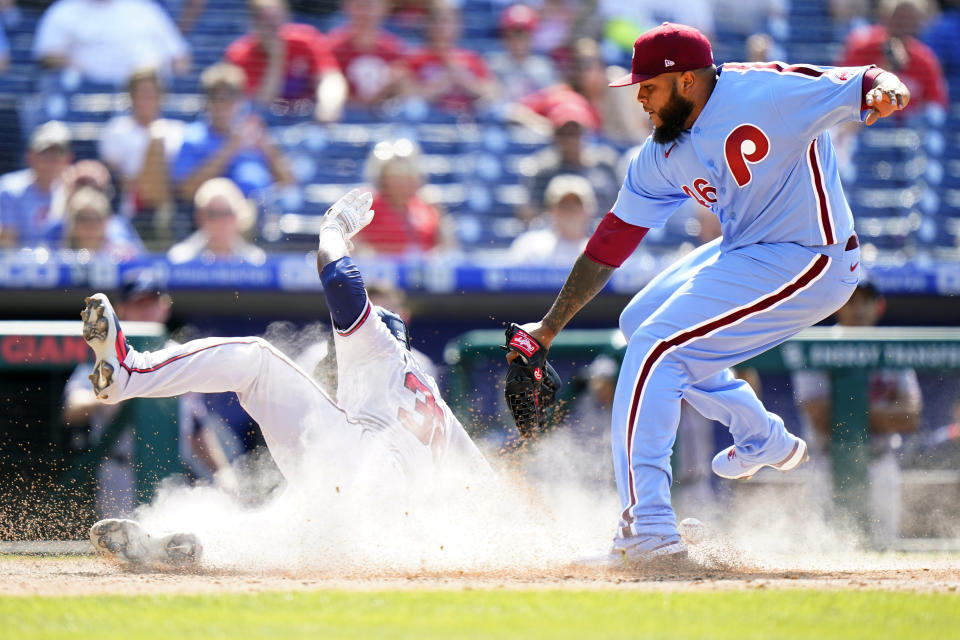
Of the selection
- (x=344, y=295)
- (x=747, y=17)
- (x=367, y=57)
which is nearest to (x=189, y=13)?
(x=367, y=57)

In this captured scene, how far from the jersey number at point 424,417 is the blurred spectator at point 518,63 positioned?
18.4ft

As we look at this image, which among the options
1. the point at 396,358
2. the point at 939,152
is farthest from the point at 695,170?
the point at 939,152

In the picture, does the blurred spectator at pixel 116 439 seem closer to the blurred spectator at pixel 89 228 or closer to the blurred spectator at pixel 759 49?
the blurred spectator at pixel 89 228

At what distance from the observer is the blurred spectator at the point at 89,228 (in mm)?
7582

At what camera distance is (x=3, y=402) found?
6.32 m

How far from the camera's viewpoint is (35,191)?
26.6 feet

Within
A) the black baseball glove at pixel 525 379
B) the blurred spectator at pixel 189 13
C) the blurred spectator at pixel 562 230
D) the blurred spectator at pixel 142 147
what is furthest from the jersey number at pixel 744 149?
the blurred spectator at pixel 189 13

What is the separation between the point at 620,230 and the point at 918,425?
365 cm

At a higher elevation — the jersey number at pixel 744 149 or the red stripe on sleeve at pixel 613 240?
the jersey number at pixel 744 149

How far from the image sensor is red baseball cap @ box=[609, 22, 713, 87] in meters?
4.16

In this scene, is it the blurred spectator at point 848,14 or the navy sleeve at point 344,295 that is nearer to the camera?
the navy sleeve at point 344,295

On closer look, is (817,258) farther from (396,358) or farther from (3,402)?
(3,402)

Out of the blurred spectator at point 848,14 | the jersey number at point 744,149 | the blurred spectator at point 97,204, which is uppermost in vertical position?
the jersey number at point 744,149

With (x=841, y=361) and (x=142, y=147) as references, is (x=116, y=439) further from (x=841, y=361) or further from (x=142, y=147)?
(x=841, y=361)
